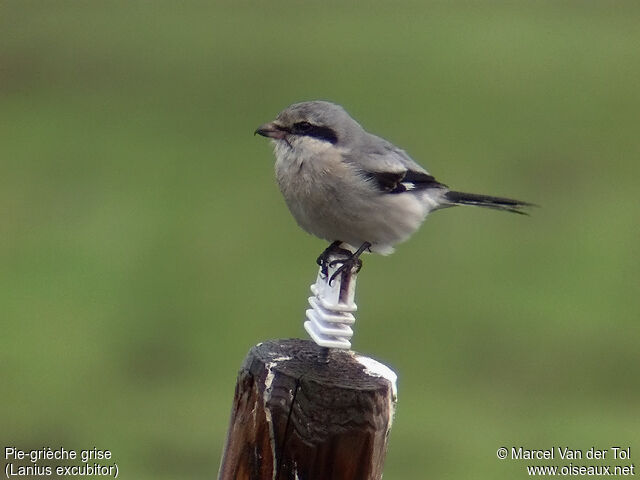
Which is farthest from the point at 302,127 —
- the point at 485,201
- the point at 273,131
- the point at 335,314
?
the point at 335,314

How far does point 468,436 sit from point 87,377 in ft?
11.8

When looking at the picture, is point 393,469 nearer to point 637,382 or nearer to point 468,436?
point 468,436

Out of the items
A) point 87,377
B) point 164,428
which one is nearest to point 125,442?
point 164,428

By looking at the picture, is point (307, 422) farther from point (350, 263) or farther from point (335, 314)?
point (350, 263)

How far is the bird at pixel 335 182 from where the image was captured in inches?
261

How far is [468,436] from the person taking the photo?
11391mm

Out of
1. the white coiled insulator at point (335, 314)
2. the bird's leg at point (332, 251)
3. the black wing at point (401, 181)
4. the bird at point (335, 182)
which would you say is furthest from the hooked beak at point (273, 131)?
the white coiled insulator at point (335, 314)

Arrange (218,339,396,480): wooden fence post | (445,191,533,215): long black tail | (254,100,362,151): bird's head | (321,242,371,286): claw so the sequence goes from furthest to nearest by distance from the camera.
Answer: (445,191,533,215): long black tail < (254,100,362,151): bird's head < (321,242,371,286): claw < (218,339,396,480): wooden fence post

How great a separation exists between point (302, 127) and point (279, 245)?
852cm

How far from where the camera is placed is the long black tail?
7.16m

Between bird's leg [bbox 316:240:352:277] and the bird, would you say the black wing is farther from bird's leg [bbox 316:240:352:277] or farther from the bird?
bird's leg [bbox 316:240:352:277]

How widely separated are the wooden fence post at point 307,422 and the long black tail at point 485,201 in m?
2.80

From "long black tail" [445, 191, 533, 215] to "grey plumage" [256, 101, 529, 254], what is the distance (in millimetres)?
353

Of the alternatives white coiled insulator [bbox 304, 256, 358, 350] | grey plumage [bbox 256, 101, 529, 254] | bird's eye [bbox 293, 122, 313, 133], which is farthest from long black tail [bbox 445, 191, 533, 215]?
white coiled insulator [bbox 304, 256, 358, 350]
